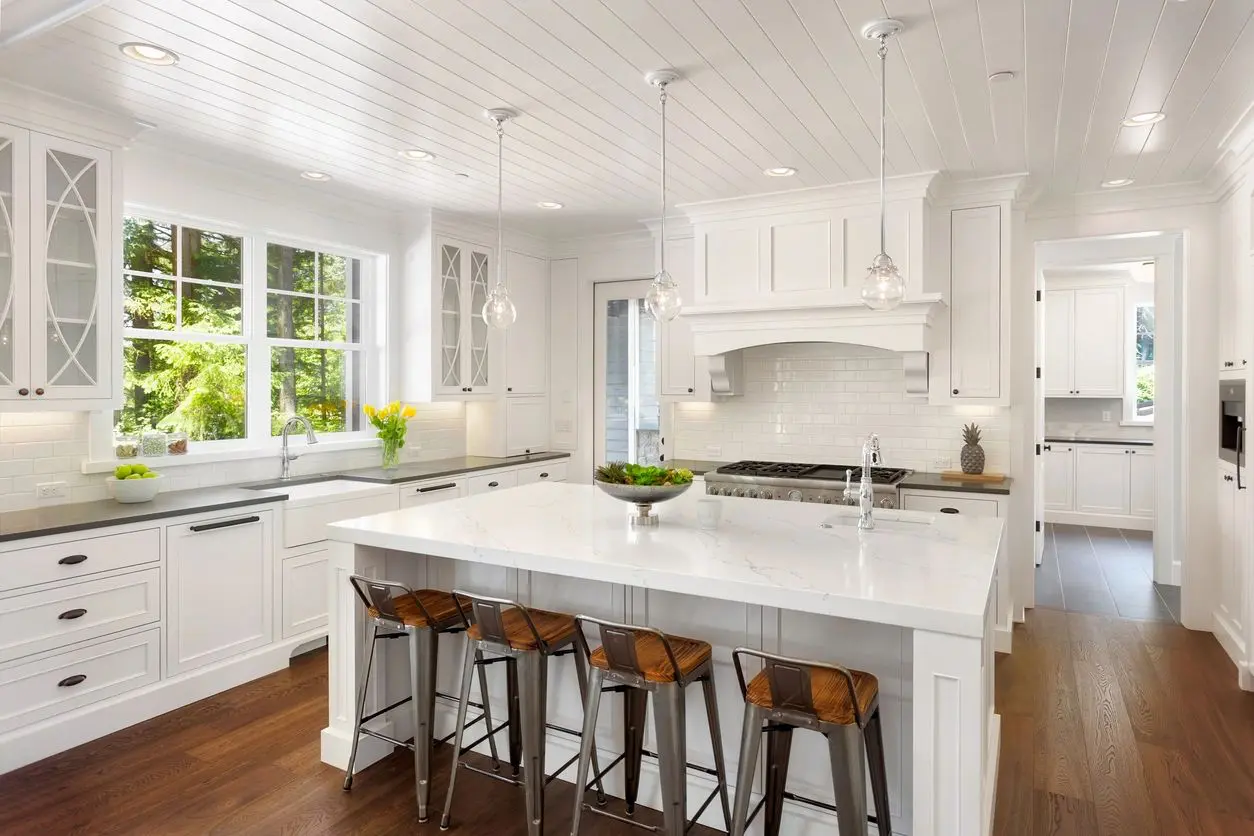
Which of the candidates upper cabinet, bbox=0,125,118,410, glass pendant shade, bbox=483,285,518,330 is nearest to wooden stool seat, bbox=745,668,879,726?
glass pendant shade, bbox=483,285,518,330

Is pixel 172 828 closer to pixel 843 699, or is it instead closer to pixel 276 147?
pixel 843 699

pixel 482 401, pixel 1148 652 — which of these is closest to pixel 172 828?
pixel 482 401

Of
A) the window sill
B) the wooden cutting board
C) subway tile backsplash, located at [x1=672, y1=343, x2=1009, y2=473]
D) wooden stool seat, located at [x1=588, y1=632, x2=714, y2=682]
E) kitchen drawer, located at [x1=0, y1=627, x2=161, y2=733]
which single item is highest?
subway tile backsplash, located at [x1=672, y1=343, x2=1009, y2=473]

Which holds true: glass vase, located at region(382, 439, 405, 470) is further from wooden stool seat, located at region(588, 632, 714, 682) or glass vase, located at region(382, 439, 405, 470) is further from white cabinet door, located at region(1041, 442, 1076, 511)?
white cabinet door, located at region(1041, 442, 1076, 511)

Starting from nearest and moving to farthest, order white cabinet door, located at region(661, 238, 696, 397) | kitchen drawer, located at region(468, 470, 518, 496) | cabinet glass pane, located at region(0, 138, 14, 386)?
cabinet glass pane, located at region(0, 138, 14, 386), kitchen drawer, located at region(468, 470, 518, 496), white cabinet door, located at region(661, 238, 696, 397)

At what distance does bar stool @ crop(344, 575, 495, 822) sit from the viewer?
8.54 feet

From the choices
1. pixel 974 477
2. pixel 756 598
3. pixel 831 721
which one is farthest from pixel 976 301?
pixel 831 721

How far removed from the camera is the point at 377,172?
13.8 feet

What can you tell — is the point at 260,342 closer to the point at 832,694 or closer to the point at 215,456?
the point at 215,456

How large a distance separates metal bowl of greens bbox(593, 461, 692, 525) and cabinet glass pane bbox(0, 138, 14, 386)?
2462mm

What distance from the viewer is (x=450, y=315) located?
538 centimetres

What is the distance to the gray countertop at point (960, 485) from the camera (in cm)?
418

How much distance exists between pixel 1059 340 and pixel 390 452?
22.6 ft

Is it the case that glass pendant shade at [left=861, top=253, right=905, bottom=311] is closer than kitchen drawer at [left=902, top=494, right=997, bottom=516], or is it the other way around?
glass pendant shade at [left=861, top=253, right=905, bottom=311]
